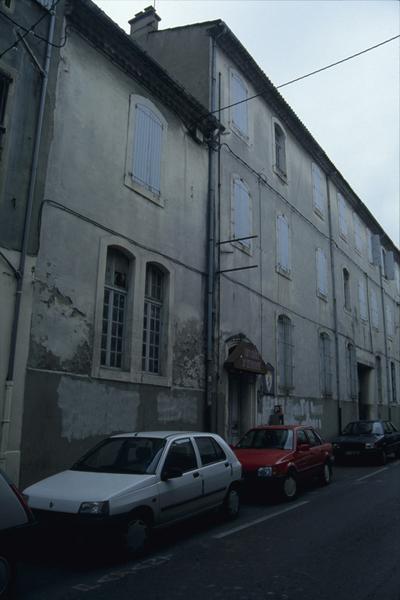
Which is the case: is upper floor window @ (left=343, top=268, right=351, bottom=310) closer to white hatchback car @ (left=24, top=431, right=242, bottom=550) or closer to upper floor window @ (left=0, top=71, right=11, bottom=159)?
white hatchback car @ (left=24, top=431, right=242, bottom=550)

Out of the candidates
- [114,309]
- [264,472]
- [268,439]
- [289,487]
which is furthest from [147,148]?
[289,487]

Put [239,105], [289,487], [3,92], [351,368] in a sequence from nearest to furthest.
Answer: [3,92], [289,487], [239,105], [351,368]

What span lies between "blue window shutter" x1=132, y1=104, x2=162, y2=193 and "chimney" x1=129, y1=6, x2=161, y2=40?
7.79 meters

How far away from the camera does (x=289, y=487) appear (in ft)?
33.1

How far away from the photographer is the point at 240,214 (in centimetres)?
1627

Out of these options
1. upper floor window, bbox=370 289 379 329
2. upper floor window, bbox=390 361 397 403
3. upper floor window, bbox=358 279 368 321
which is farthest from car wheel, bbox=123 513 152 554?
upper floor window, bbox=390 361 397 403

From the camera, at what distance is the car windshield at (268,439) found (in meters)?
11.0

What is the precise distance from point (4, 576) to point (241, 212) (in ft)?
42.7

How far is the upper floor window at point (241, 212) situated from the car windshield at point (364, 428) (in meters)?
6.98

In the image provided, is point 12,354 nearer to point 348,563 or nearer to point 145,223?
point 145,223

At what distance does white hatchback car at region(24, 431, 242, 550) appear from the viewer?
6.06 metres

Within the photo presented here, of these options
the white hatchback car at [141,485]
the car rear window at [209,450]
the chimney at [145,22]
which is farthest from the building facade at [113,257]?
the chimney at [145,22]

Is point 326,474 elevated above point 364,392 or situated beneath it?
situated beneath

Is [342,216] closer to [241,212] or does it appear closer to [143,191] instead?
[241,212]
